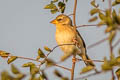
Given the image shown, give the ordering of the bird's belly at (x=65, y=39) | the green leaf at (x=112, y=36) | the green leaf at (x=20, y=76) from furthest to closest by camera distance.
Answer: the bird's belly at (x=65, y=39)
the green leaf at (x=20, y=76)
the green leaf at (x=112, y=36)

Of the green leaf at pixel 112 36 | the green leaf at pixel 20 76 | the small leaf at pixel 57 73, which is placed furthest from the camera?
the green leaf at pixel 20 76

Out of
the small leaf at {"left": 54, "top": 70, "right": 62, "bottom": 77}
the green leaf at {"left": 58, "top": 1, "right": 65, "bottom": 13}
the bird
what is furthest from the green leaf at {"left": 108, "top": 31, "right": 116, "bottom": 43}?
the bird

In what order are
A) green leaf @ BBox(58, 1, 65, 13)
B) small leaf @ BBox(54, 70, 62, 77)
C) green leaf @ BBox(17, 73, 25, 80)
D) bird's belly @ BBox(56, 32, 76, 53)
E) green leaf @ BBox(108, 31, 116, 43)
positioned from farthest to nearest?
bird's belly @ BBox(56, 32, 76, 53), green leaf @ BBox(58, 1, 65, 13), green leaf @ BBox(17, 73, 25, 80), small leaf @ BBox(54, 70, 62, 77), green leaf @ BBox(108, 31, 116, 43)

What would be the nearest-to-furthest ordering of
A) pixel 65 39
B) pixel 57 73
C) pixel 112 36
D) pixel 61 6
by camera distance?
1. pixel 112 36
2. pixel 57 73
3. pixel 61 6
4. pixel 65 39

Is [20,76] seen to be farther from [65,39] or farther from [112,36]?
[65,39]

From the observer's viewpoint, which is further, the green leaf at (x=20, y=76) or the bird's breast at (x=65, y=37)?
the bird's breast at (x=65, y=37)

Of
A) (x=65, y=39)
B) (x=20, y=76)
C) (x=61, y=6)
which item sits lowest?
(x=65, y=39)

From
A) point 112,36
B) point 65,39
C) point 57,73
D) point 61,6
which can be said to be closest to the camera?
point 112,36

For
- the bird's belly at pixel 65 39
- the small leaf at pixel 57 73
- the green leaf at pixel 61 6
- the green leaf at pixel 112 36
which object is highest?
the green leaf at pixel 112 36

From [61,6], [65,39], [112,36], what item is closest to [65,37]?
[65,39]

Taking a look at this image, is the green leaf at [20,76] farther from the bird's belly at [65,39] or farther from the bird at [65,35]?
the bird's belly at [65,39]

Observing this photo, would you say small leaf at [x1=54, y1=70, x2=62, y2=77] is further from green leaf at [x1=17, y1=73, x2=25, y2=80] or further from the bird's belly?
the bird's belly

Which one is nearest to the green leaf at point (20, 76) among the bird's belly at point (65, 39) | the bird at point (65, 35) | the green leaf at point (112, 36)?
the green leaf at point (112, 36)

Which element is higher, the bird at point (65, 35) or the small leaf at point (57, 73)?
the small leaf at point (57, 73)
